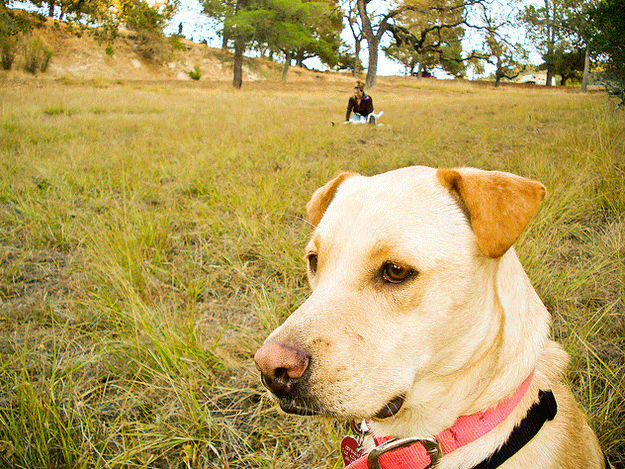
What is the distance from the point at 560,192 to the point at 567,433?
2777mm

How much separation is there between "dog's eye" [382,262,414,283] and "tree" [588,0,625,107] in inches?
297

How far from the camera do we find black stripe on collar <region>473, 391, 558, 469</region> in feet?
4.16

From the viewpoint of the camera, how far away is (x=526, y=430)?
1.30m

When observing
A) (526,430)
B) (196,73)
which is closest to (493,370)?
(526,430)

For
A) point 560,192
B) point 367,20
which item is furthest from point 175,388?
point 367,20

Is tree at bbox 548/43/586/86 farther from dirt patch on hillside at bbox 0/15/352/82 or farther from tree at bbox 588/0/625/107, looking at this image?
tree at bbox 588/0/625/107

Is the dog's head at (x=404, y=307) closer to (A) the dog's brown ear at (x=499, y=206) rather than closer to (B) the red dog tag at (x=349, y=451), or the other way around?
(A) the dog's brown ear at (x=499, y=206)

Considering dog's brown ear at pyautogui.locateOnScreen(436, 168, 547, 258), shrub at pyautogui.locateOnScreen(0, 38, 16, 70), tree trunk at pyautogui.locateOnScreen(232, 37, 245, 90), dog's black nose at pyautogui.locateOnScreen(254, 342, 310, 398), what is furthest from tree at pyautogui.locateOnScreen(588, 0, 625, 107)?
shrub at pyautogui.locateOnScreen(0, 38, 16, 70)

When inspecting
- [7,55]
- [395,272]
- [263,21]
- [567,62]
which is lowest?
[395,272]

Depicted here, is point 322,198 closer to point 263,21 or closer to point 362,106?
point 362,106

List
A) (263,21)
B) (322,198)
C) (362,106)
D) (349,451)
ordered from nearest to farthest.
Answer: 1. (349,451)
2. (322,198)
3. (362,106)
4. (263,21)

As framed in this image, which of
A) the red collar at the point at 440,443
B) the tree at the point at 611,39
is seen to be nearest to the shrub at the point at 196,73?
the tree at the point at 611,39

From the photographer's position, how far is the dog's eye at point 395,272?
1364 mm

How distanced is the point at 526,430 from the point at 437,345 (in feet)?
1.38
